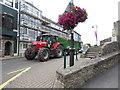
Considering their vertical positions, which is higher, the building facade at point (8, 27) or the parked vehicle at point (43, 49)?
the building facade at point (8, 27)

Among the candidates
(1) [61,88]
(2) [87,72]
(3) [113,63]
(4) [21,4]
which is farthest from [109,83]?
(4) [21,4]

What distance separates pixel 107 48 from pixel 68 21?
141 inches

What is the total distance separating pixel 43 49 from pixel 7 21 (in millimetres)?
10911

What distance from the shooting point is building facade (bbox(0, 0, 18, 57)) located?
542 inches

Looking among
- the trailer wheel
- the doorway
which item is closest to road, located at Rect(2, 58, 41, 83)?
the trailer wheel

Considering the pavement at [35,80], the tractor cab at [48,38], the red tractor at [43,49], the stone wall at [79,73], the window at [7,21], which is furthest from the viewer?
the window at [7,21]

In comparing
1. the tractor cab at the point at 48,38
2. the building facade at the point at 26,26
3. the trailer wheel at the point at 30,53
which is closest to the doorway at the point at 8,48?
the building facade at the point at 26,26

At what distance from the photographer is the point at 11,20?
15195mm

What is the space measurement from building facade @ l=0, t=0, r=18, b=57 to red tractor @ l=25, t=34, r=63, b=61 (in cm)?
759

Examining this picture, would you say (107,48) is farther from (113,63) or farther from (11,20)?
(11,20)

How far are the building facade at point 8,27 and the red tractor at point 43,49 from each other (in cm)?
759

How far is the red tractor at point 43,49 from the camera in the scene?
26.9 feet

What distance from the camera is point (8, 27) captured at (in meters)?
14.7

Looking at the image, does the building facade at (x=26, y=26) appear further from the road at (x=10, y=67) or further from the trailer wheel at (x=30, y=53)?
the road at (x=10, y=67)
